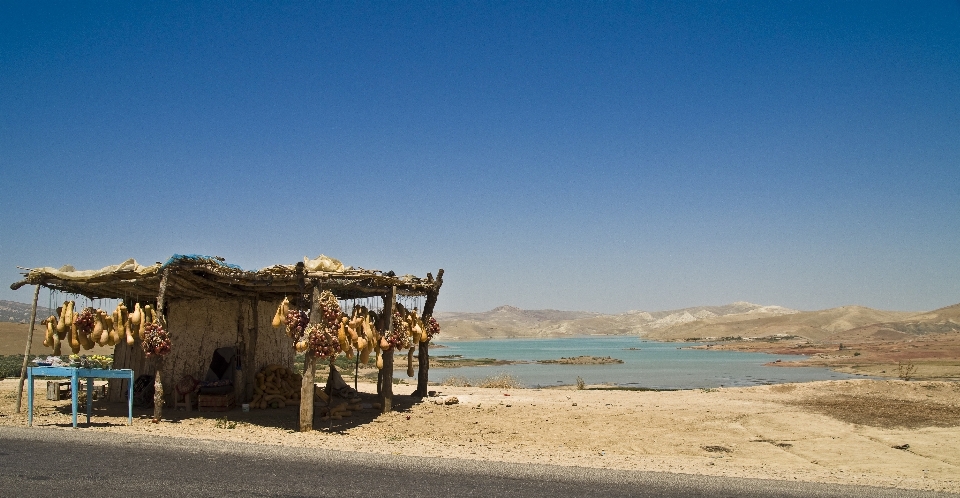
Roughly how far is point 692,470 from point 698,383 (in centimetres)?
2647

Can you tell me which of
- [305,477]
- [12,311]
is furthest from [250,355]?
[12,311]

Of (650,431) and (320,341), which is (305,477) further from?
(650,431)

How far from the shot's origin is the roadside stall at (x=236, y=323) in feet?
45.5

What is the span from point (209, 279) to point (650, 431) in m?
10.4

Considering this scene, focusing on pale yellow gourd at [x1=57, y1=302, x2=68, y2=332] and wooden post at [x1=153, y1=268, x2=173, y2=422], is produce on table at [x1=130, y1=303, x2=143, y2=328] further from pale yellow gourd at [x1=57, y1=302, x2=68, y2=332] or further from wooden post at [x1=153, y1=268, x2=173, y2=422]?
pale yellow gourd at [x1=57, y1=302, x2=68, y2=332]

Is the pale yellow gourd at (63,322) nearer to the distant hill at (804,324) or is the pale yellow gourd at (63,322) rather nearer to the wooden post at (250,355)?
the wooden post at (250,355)

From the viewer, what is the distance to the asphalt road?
7.94 metres

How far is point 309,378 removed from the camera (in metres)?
13.7

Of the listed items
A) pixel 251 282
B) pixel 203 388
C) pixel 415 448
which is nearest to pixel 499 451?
pixel 415 448

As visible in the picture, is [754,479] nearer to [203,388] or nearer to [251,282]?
[251,282]

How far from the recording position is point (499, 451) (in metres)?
11.8

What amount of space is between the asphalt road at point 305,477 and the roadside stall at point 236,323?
3608mm

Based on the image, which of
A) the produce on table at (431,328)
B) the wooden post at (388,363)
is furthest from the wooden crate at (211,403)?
the produce on table at (431,328)

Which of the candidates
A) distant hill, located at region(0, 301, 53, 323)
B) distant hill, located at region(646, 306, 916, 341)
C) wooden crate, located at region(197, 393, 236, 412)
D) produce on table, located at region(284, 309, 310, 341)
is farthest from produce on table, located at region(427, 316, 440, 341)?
distant hill, located at region(0, 301, 53, 323)
